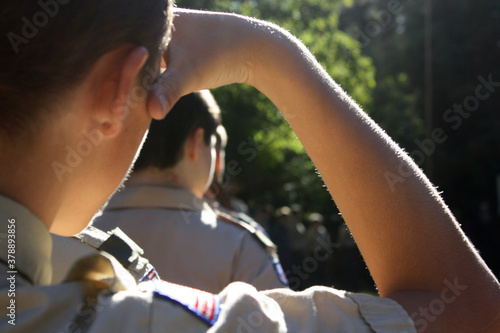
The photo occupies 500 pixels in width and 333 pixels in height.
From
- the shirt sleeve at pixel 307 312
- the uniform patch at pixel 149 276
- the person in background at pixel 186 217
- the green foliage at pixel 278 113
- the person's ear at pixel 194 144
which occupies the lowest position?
the shirt sleeve at pixel 307 312

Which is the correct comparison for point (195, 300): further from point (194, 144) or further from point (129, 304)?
point (194, 144)

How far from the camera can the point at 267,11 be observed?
1930cm

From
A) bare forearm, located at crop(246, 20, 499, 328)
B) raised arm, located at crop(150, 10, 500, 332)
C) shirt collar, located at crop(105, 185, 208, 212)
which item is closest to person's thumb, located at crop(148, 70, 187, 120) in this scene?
raised arm, located at crop(150, 10, 500, 332)

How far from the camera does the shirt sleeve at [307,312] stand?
37.5 inches

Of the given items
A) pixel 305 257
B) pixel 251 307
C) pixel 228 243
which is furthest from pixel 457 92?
pixel 251 307

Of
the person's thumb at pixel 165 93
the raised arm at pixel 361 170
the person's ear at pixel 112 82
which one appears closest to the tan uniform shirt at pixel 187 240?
the raised arm at pixel 361 170

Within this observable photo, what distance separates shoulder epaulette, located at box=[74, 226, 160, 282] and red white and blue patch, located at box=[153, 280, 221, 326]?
1.29 feet

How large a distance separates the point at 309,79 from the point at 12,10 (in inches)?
25.2

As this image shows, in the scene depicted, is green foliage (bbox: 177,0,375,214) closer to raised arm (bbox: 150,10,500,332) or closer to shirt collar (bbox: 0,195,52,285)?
raised arm (bbox: 150,10,500,332)

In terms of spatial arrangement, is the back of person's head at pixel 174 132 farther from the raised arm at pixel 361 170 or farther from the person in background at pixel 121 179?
the person in background at pixel 121 179

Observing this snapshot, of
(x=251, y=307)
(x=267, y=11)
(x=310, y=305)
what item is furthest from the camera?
Result: (x=267, y=11)

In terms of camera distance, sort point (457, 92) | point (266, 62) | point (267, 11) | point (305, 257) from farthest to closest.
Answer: point (457, 92) → point (267, 11) → point (305, 257) → point (266, 62)

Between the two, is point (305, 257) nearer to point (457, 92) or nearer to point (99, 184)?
point (457, 92)

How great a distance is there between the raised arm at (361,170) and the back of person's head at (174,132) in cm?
127
